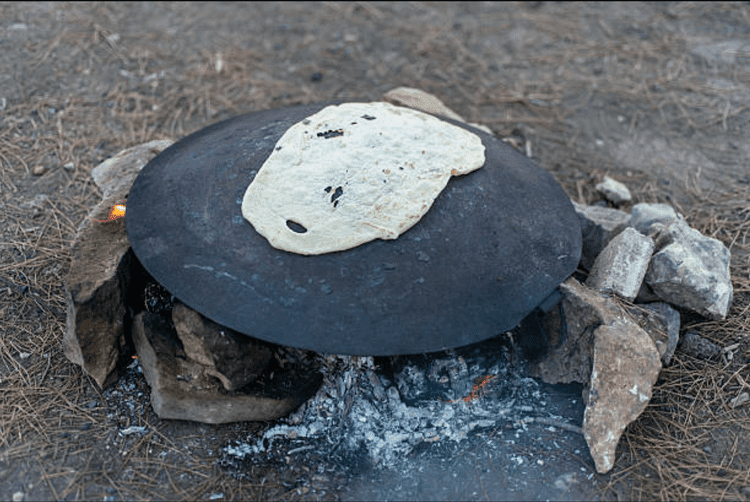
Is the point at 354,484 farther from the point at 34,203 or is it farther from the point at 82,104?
the point at 82,104

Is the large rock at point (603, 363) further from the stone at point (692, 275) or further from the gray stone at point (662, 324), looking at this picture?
the stone at point (692, 275)

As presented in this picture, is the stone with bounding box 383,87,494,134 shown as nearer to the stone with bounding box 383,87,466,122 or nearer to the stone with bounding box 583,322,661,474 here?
the stone with bounding box 383,87,466,122

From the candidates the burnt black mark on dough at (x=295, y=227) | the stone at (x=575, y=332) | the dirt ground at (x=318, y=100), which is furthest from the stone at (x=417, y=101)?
the burnt black mark on dough at (x=295, y=227)

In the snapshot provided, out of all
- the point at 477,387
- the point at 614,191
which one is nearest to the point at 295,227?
the point at 477,387

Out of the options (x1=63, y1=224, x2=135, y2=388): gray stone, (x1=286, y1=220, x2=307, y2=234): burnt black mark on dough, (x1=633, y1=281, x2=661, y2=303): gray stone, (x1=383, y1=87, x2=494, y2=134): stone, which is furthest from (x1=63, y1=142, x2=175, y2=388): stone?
(x1=633, y1=281, x2=661, y2=303): gray stone

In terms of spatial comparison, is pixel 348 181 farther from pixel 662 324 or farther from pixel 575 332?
pixel 662 324
